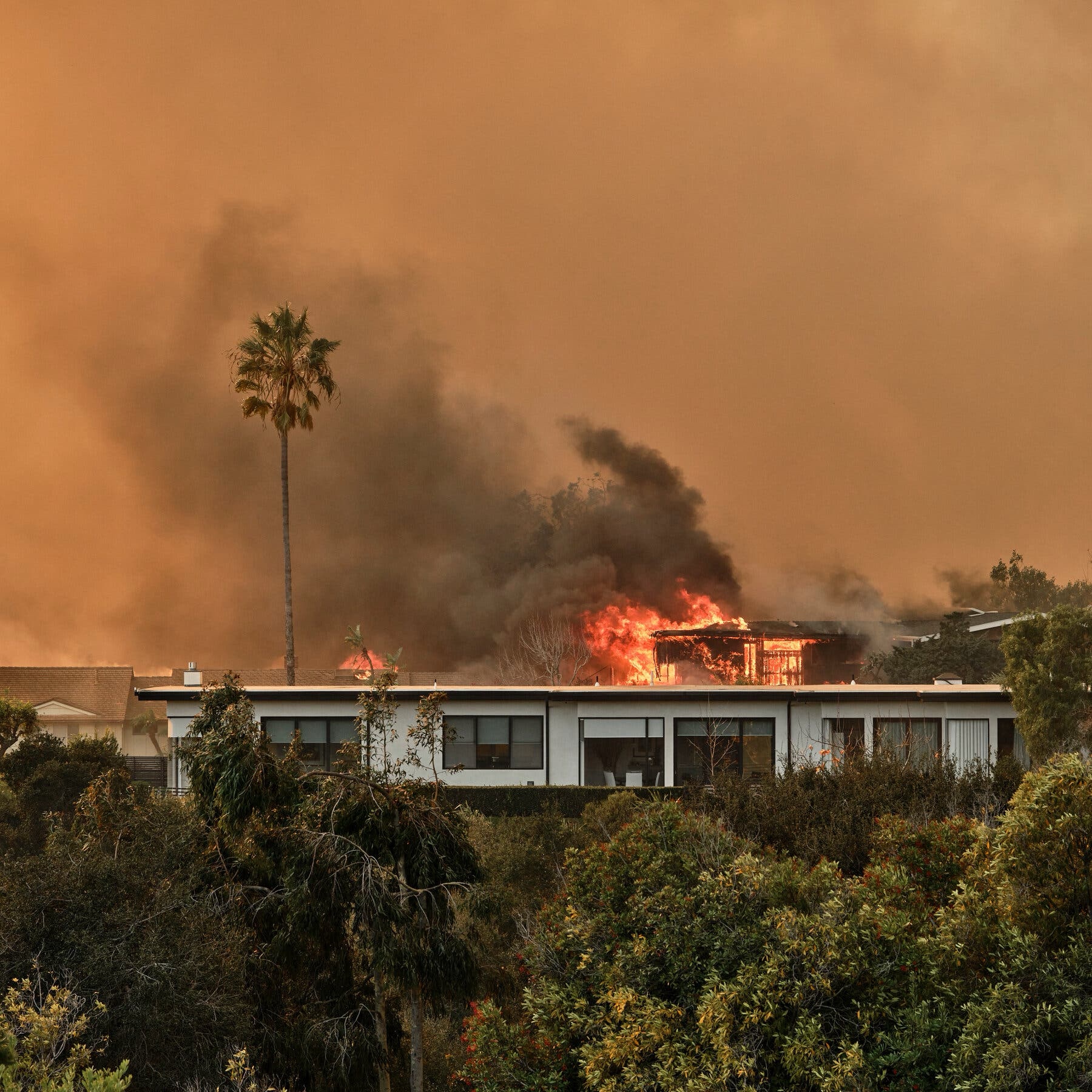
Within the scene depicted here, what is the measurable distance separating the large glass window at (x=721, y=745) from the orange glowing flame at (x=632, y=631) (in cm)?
2222

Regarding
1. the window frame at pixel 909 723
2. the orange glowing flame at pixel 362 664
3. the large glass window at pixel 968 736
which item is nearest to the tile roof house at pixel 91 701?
the orange glowing flame at pixel 362 664

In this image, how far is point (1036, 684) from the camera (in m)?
28.4

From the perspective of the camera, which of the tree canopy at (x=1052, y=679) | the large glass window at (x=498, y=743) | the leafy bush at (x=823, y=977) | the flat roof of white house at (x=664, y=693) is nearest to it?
the leafy bush at (x=823, y=977)

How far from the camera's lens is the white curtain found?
30.3m

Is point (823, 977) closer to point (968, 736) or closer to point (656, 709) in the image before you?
point (656, 709)

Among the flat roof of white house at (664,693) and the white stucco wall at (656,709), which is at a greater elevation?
the flat roof of white house at (664,693)

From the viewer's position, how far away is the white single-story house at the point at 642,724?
30.2 m

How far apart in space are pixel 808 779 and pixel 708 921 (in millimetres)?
12500

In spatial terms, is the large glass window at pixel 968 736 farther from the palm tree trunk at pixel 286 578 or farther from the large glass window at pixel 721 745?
the palm tree trunk at pixel 286 578

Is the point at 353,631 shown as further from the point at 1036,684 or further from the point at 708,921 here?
the point at 1036,684

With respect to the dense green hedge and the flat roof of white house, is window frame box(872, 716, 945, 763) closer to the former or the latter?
the flat roof of white house

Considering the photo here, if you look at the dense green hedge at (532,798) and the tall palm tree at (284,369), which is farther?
the tall palm tree at (284,369)

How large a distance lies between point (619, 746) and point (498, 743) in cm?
338

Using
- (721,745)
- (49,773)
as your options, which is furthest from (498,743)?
(49,773)
